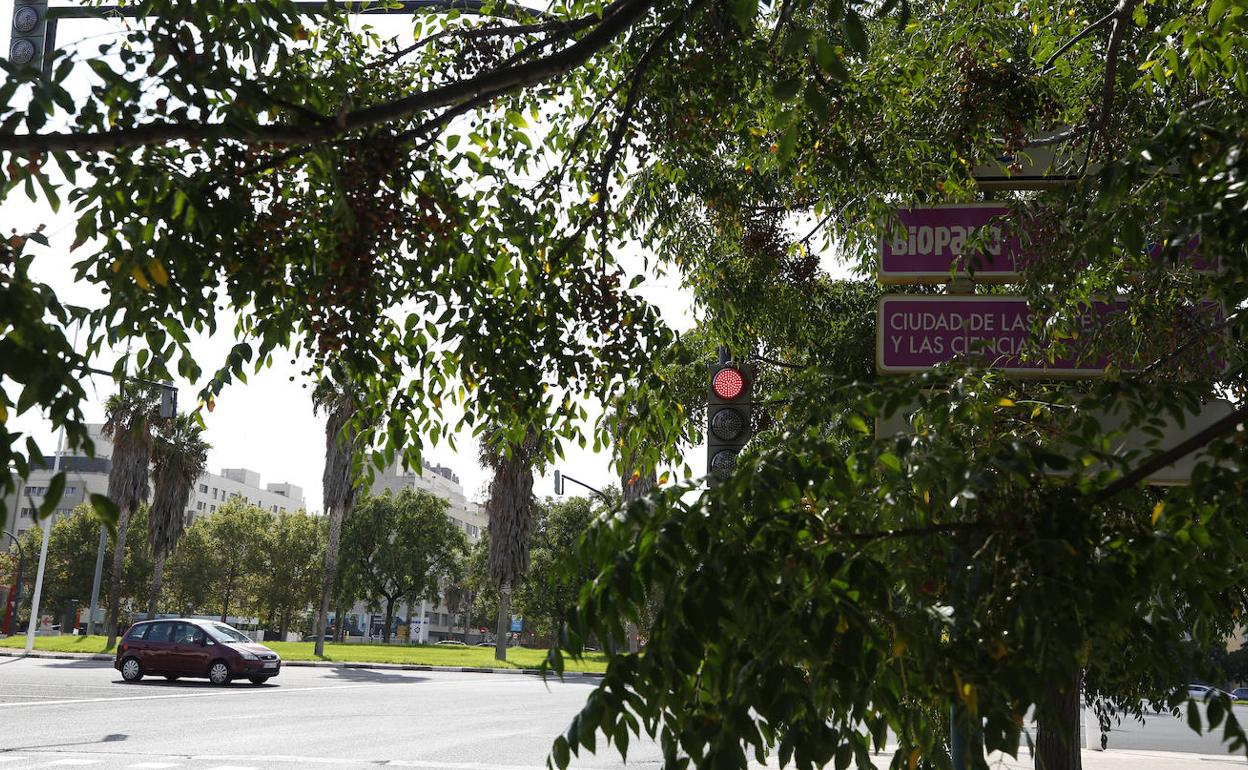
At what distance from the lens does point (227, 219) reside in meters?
3.42

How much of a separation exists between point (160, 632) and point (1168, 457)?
2778cm

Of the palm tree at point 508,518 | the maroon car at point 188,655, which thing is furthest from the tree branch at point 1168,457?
the palm tree at point 508,518

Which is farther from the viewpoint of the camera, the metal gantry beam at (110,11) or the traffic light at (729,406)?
the traffic light at (729,406)

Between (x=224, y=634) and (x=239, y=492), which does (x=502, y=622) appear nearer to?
(x=224, y=634)

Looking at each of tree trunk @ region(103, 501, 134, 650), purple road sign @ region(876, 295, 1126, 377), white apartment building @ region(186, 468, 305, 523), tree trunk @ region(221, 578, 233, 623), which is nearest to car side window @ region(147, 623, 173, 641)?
tree trunk @ region(103, 501, 134, 650)

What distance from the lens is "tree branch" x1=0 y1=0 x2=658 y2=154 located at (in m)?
2.69

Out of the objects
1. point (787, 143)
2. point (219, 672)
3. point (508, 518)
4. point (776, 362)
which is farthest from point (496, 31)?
point (508, 518)

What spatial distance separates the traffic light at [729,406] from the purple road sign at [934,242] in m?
1.90

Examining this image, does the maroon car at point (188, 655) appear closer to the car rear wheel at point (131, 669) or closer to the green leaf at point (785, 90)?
the car rear wheel at point (131, 669)

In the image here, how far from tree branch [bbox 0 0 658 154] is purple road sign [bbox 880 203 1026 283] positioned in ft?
7.11

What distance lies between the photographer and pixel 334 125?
3049 mm

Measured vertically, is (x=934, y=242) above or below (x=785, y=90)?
above

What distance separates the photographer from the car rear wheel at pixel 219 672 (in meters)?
26.0

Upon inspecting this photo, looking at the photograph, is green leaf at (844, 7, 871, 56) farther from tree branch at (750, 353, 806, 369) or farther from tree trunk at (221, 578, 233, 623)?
tree trunk at (221, 578, 233, 623)
